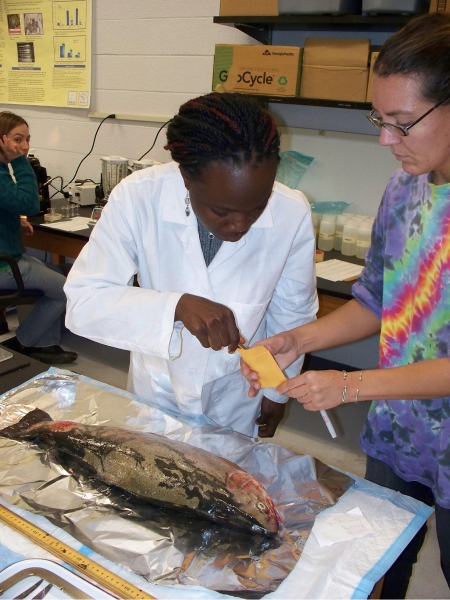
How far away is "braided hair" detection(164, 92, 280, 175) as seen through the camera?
107 cm

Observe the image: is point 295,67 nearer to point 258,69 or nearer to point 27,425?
point 258,69

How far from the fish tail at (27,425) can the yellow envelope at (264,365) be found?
0.52m

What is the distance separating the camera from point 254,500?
3.51 ft

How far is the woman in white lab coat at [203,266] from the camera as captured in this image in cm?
110

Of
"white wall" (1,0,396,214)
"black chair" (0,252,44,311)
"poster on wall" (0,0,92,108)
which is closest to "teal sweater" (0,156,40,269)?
"black chair" (0,252,44,311)

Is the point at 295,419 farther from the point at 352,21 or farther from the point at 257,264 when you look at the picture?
the point at 352,21

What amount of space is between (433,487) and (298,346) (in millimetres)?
443

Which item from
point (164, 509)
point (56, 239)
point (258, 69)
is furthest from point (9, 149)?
point (164, 509)

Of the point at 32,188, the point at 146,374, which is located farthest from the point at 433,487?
the point at 32,188

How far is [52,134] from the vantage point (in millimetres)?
4082

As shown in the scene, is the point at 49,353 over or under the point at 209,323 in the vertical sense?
under

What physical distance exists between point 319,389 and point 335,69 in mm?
1825

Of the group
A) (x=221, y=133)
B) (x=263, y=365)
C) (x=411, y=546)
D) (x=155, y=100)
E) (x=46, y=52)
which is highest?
(x=46, y=52)

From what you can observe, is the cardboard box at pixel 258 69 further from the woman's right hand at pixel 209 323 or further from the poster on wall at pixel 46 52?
the woman's right hand at pixel 209 323
